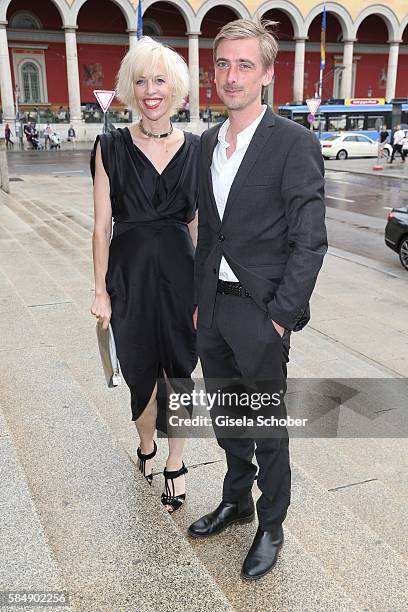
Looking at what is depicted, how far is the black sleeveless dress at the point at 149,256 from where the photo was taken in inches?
102

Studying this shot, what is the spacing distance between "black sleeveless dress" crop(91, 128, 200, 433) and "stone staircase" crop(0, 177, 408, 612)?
59 centimetres

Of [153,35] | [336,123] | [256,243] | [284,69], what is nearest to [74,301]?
[256,243]

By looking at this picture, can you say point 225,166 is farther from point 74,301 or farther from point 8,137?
point 8,137

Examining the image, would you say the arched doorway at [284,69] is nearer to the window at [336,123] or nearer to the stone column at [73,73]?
the window at [336,123]

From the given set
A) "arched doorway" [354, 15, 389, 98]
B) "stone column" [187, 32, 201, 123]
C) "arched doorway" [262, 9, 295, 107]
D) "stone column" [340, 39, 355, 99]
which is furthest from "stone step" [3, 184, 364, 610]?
"arched doorway" [354, 15, 389, 98]

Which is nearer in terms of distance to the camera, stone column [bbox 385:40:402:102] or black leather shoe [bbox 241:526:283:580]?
black leather shoe [bbox 241:526:283:580]

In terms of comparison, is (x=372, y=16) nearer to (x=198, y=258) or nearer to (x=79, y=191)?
(x=79, y=191)

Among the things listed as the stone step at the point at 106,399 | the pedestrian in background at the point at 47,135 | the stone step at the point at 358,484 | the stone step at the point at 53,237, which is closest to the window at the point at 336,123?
the pedestrian in background at the point at 47,135

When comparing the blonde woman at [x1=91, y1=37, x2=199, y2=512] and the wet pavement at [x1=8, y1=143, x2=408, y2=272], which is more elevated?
the blonde woman at [x1=91, y1=37, x2=199, y2=512]

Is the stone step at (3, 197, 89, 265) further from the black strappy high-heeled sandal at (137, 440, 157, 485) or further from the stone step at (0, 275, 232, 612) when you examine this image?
the black strappy high-heeled sandal at (137, 440, 157, 485)

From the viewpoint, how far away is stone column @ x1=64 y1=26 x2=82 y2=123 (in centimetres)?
3766

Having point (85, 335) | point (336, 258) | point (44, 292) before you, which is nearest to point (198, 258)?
point (85, 335)

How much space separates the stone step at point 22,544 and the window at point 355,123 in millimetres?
35798

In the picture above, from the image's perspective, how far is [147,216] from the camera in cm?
261
